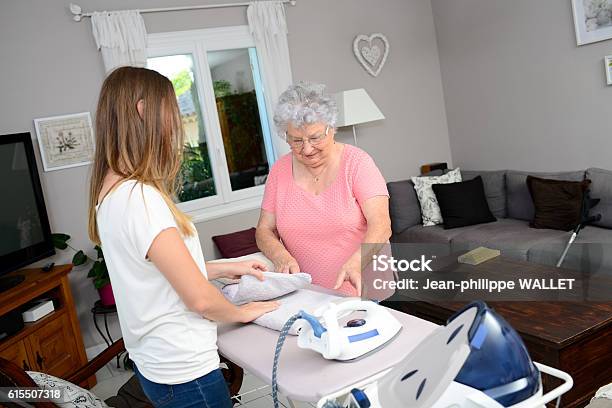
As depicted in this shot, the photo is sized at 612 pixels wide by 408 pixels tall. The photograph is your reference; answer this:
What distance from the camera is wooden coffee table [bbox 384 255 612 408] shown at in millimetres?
2469

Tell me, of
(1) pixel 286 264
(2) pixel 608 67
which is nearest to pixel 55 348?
(1) pixel 286 264

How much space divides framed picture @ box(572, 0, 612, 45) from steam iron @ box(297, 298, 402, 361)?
3.51 m

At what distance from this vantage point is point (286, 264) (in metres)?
1.98

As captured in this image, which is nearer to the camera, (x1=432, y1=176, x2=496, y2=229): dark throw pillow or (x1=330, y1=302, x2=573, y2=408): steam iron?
(x1=330, y1=302, x2=573, y2=408): steam iron

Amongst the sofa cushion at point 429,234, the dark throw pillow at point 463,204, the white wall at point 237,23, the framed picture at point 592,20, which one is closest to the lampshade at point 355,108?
the white wall at point 237,23

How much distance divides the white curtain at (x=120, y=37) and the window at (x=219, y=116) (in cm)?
16

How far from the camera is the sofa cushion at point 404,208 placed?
16.2ft

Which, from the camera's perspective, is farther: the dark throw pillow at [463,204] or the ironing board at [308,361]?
the dark throw pillow at [463,204]

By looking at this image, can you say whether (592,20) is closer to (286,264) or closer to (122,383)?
(286,264)

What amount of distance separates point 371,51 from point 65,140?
264 cm

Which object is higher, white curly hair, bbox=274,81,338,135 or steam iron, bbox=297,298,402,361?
white curly hair, bbox=274,81,338,135

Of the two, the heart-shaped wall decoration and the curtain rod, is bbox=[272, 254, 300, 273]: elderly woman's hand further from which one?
the heart-shaped wall decoration

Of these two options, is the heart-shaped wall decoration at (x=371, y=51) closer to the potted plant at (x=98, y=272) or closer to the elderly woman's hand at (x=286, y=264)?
the potted plant at (x=98, y=272)

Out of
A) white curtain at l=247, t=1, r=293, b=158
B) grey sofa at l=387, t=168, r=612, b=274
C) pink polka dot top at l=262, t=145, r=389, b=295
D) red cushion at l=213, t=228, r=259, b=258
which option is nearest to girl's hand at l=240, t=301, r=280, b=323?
pink polka dot top at l=262, t=145, r=389, b=295
